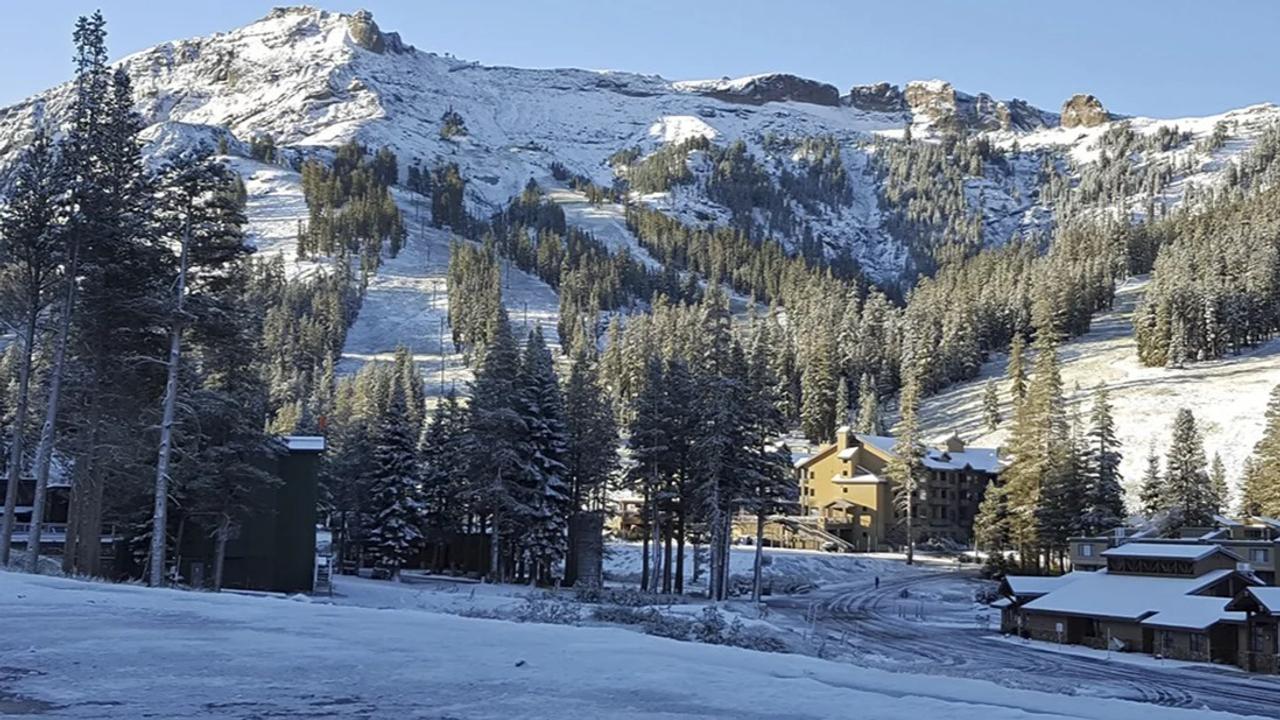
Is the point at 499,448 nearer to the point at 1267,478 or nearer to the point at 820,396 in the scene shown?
the point at 1267,478

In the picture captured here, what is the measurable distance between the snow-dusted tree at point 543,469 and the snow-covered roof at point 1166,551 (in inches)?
1200

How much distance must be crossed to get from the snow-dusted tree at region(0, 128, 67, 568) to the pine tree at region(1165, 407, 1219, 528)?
219 ft

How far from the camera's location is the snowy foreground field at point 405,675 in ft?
30.9

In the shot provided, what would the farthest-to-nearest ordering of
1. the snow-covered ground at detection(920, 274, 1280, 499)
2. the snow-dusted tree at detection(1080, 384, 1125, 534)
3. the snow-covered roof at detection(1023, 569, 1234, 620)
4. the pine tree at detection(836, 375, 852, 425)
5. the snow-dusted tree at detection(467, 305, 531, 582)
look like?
the pine tree at detection(836, 375, 852, 425) → the snow-covered ground at detection(920, 274, 1280, 499) → the snow-dusted tree at detection(1080, 384, 1125, 534) → the snow-dusted tree at detection(467, 305, 531, 582) → the snow-covered roof at detection(1023, 569, 1234, 620)

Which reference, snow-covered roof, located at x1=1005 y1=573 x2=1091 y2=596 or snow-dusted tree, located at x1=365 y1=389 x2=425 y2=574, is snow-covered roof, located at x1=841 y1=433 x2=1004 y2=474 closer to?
snow-covered roof, located at x1=1005 y1=573 x2=1091 y2=596

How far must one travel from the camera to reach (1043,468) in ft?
228

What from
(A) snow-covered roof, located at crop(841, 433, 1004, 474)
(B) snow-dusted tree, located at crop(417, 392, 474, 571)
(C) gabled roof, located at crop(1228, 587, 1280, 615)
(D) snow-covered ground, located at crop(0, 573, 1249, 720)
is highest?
(A) snow-covered roof, located at crop(841, 433, 1004, 474)

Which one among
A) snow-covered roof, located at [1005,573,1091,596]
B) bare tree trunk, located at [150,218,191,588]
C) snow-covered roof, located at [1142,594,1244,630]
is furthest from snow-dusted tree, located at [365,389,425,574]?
snow-covered roof, located at [1142,594,1244,630]

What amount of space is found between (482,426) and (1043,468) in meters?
39.3

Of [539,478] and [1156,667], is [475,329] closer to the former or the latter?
[539,478]

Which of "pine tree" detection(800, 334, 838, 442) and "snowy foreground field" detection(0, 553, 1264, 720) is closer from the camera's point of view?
"snowy foreground field" detection(0, 553, 1264, 720)

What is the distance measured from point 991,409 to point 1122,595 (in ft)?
201

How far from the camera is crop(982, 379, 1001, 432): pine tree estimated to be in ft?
366

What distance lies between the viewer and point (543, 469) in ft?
182
